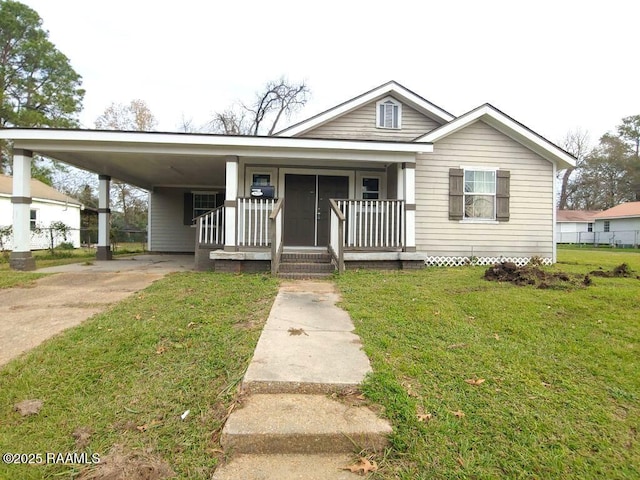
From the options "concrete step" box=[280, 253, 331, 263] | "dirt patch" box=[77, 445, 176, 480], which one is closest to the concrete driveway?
"dirt patch" box=[77, 445, 176, 480]

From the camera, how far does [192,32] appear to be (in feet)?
40.2

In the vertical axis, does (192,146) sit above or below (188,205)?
above

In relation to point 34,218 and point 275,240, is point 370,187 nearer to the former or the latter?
point 275,240

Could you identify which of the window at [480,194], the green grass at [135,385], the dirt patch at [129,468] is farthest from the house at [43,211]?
the dirt patch at [129,468]

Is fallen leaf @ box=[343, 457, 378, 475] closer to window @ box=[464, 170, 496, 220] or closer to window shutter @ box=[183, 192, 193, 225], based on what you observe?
window @ box=[464, 170, 496, 220]

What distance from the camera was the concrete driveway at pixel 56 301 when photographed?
12.0ft

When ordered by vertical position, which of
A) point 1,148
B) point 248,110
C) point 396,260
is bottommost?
point 396,260

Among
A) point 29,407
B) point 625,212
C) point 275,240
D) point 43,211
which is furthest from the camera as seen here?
point 625,212

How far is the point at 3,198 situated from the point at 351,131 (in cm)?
1838

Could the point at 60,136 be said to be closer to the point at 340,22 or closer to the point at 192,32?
the point at 192,32

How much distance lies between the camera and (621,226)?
2920 cm

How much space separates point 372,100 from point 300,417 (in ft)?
32.3

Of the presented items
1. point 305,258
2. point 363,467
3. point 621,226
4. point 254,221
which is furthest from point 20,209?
point 621,226

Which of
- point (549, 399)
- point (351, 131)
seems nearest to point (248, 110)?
point (351, 131)
